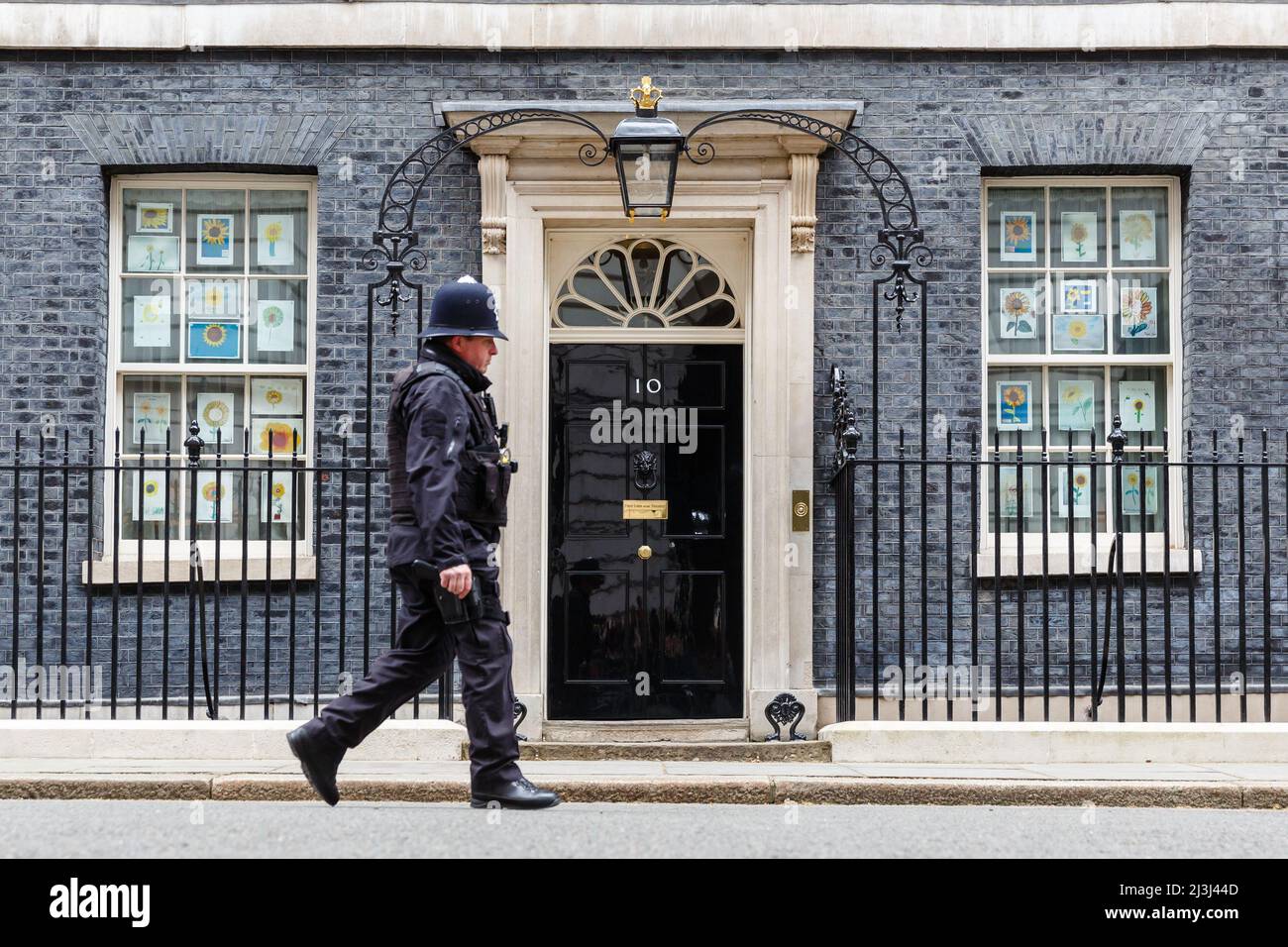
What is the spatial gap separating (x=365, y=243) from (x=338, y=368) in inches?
30.4

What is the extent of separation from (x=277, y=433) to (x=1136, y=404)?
207 inches

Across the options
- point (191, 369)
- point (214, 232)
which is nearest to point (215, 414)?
point (191, 369)

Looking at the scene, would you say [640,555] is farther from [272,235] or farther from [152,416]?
[152,416]

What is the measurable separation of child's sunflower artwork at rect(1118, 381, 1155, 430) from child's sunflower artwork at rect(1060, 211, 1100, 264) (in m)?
0.81

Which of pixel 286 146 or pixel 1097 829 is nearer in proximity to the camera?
pixel 1097 829

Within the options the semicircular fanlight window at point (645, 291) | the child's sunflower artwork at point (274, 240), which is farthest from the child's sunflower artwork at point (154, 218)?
the semicircular fanlight window at point (645, 291)

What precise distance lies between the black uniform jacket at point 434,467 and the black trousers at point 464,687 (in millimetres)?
127

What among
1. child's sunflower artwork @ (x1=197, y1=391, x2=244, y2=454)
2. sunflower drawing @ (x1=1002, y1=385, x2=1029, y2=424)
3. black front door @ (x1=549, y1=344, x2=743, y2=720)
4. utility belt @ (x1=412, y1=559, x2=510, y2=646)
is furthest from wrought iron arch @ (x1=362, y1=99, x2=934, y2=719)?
utility belt @ (x1=412, y1=559, x2=510, y2=646)

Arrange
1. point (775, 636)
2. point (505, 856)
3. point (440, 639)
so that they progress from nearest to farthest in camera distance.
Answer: point (505, 856)
point (440, 639)
point (775, 636)

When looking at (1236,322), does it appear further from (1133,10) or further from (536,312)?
(536,312)

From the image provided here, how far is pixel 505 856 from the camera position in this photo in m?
5.26

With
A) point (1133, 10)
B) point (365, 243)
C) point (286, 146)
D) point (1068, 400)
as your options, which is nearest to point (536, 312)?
point (365, 243)

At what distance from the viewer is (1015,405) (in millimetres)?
10078

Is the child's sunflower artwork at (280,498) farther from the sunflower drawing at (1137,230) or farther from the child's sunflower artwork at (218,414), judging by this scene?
the sunflower drawing at (1137,230)
